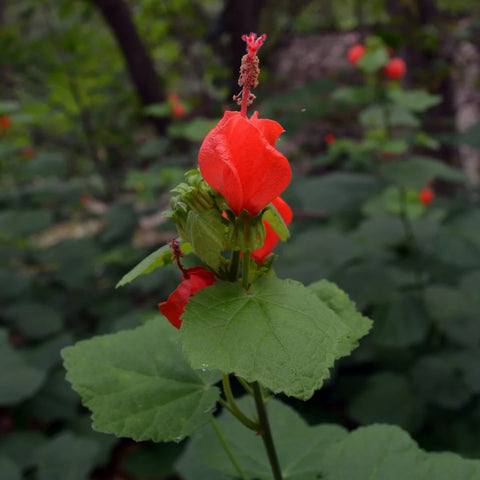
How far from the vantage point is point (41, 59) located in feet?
11.7

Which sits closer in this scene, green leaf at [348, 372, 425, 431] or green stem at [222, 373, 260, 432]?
green stem at [222, 373, 260, 432]

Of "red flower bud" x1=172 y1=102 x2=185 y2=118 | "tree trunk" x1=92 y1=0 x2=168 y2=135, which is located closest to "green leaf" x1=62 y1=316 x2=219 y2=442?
"red flower bud" x1=172 y1=102 x2=185 y2=118

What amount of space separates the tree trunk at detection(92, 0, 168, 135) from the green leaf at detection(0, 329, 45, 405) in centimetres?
250

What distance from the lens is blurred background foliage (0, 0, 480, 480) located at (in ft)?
7.18

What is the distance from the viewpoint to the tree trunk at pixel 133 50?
3600 mm

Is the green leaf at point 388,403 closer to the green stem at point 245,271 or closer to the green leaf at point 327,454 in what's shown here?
the green leaf at point 327,454

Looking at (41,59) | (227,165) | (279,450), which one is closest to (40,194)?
(41,59)

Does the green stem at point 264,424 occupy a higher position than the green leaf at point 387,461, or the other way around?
the green stem at point 264,424

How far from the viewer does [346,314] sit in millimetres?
853

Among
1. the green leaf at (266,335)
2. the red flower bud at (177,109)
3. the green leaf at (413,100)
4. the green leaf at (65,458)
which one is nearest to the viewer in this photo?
the green leaf at (266,335)

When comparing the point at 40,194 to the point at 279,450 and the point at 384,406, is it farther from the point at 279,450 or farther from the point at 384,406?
the point at 279,450

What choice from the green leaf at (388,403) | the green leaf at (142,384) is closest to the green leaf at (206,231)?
the green leaf at (142,384)

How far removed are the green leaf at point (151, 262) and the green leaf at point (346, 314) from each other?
274 mm

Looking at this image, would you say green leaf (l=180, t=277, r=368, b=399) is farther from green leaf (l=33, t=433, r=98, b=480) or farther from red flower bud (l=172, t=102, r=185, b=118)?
red flower bud (l=172, t=102, r=185, b=118)
